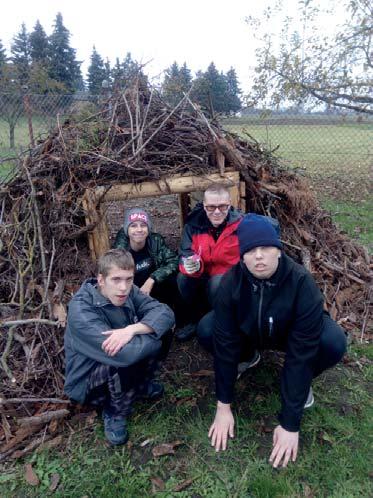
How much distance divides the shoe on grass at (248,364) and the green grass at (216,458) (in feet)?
0.53

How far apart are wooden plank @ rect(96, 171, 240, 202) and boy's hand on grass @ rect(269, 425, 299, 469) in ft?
7.57

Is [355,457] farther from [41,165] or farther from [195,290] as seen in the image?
[41,165]

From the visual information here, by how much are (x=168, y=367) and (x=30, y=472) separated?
4.10 ft

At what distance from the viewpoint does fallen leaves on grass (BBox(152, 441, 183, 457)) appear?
2447mm

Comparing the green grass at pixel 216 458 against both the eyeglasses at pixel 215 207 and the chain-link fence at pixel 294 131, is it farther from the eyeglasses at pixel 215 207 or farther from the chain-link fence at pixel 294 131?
the chain-link fence at pixel 294 131

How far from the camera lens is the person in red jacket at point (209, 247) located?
329 centimetres

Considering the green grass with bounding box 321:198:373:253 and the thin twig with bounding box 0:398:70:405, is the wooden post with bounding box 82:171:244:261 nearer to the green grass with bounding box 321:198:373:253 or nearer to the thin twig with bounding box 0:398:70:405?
the thin twig with bounding box 0:398:70:405

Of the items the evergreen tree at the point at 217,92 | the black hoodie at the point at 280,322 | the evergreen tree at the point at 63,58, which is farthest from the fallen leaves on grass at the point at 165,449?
the evergreen tree at the point at 63,58

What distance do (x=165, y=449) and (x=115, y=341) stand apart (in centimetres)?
75

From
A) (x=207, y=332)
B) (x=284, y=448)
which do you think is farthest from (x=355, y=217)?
(x=284, y=448)

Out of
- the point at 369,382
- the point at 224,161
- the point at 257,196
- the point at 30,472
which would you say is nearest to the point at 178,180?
the point at 224,161

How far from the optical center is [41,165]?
12.7 feet

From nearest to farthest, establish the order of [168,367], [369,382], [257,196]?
[369,382] < [168,367] < [257,196]

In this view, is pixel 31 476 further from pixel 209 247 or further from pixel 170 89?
pixel 170 89
